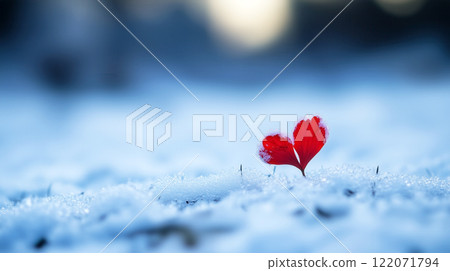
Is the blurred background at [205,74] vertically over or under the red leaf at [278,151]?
over

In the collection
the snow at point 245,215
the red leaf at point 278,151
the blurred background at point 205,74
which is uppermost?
the blurred background at point 205,74

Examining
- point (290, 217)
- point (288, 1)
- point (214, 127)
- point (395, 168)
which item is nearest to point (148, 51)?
point (214, 127)

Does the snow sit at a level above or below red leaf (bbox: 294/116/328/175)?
below

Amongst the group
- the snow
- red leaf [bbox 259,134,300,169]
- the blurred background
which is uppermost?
the blurred background

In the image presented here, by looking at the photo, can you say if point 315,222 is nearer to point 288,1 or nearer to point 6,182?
point 288,1

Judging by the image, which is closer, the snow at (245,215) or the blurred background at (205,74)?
the snow at (245,215)
